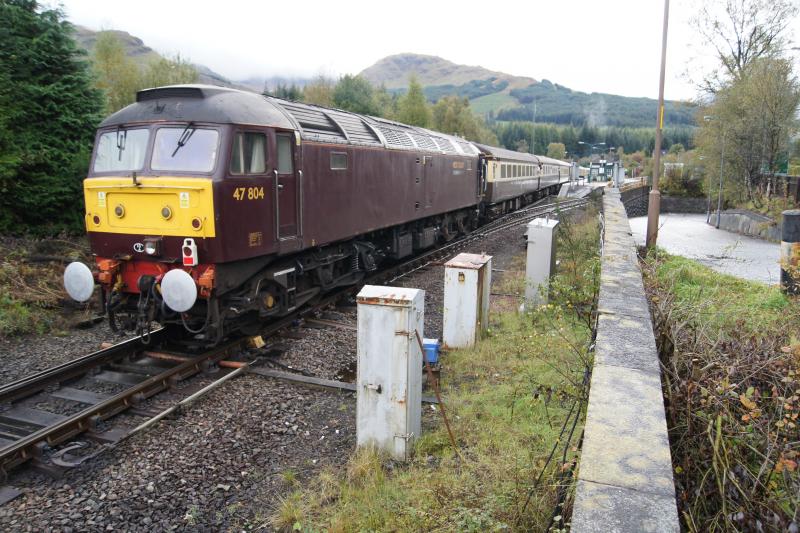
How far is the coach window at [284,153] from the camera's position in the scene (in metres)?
7.86

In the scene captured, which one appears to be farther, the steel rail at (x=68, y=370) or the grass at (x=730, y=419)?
the steel rail at (x=68, y=370)

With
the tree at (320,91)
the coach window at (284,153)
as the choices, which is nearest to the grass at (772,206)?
the coach window at (284,153)

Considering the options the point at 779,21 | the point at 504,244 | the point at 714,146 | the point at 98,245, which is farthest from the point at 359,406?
the point at 779,21

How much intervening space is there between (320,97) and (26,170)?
38.2 meters

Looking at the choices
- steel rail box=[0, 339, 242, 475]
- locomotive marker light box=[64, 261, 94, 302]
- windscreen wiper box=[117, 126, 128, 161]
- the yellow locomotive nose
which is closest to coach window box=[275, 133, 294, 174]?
the yellow locomotive nose

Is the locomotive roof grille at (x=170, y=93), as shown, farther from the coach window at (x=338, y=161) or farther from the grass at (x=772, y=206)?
the grass at (x=772, y=206)

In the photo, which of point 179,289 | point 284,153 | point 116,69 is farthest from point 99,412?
point 116,69

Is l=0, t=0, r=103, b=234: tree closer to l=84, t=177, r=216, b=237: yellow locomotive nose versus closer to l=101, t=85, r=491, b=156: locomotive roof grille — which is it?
l=84, t=177, r=216, b=237: yellow locomotive nose

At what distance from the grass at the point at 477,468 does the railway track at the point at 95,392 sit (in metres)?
2.29

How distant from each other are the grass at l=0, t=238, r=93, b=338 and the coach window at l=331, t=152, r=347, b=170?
4.88m

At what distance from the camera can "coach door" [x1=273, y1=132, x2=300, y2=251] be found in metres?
7.84

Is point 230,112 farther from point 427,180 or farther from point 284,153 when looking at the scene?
point 427,180

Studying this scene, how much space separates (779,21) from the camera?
35.0 meters

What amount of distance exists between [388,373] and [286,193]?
3861 millimetres
